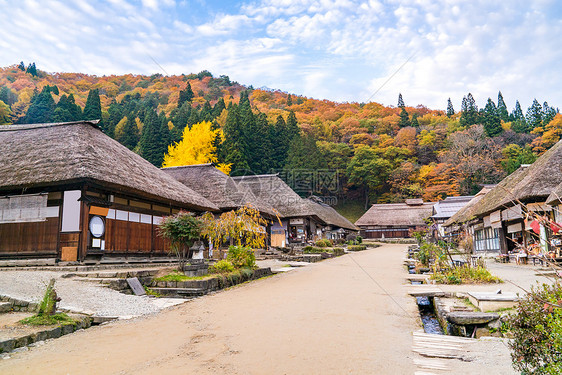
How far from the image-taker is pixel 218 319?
5.80 m

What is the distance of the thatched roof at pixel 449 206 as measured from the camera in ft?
122

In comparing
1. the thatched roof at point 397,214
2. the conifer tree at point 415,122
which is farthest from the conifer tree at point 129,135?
the conifer tree at point 415,122

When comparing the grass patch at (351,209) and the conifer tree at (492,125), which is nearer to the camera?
the conifer tree at (492,125)

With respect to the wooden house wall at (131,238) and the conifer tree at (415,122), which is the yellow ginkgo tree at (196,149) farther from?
the conifer tree at (415,122)

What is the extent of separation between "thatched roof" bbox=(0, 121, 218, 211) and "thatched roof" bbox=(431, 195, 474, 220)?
29724mm

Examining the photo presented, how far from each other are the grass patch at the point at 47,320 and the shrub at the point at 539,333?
17.9ft

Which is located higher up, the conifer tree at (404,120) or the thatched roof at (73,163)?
the conifer tree at (404,120)

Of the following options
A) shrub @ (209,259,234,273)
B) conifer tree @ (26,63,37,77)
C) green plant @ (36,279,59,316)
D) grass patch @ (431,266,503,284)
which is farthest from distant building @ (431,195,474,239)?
conifer tree @ (26,63,37,77)

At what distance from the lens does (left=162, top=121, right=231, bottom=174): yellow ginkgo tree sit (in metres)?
34.3

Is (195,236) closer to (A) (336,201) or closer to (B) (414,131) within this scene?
(A) (336,201)

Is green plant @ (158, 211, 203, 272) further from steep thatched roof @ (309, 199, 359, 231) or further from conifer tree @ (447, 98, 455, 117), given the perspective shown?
conifer tree @ (447, 98, 455, 117)

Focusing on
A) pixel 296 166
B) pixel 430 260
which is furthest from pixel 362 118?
pixel 430 260

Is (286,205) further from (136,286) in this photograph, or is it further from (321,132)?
(321,132)

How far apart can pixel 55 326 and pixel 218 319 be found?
226cm
